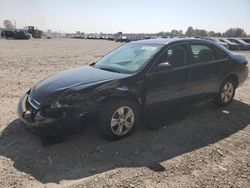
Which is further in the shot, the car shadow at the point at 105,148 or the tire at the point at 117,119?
the tire at the point at 117,119

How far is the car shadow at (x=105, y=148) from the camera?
12.3ft

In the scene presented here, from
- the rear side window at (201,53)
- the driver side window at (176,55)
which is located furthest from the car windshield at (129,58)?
the rear side window at (201,53)

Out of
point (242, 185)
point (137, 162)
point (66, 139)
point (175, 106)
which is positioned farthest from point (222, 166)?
point (66, 139)

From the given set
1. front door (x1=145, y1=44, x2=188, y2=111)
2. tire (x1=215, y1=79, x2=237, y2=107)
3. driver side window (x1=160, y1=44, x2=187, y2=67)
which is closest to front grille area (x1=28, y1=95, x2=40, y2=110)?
front door (x1=145, y1=44, x2=188, y2=111)

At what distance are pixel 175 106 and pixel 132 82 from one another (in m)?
1.18

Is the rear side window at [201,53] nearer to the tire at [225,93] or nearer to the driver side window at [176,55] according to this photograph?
the driver side window at [176,55]

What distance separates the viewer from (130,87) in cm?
453

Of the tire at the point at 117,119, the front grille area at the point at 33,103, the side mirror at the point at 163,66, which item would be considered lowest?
the tire at the point at 117,119

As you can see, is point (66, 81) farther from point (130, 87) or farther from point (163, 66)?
point (163, 66)

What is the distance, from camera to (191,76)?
542cm

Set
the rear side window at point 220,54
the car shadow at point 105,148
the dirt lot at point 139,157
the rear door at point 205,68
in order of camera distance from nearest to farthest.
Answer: the dirt lot at point 139,157
the car shadow at point 105,148
the rear door at point 205,68
the rear side window at point 220,54

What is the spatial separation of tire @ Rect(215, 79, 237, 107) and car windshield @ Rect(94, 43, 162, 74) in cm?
199

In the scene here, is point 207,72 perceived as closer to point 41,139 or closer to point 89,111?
point 89,111

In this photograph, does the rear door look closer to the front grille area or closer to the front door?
the front door
